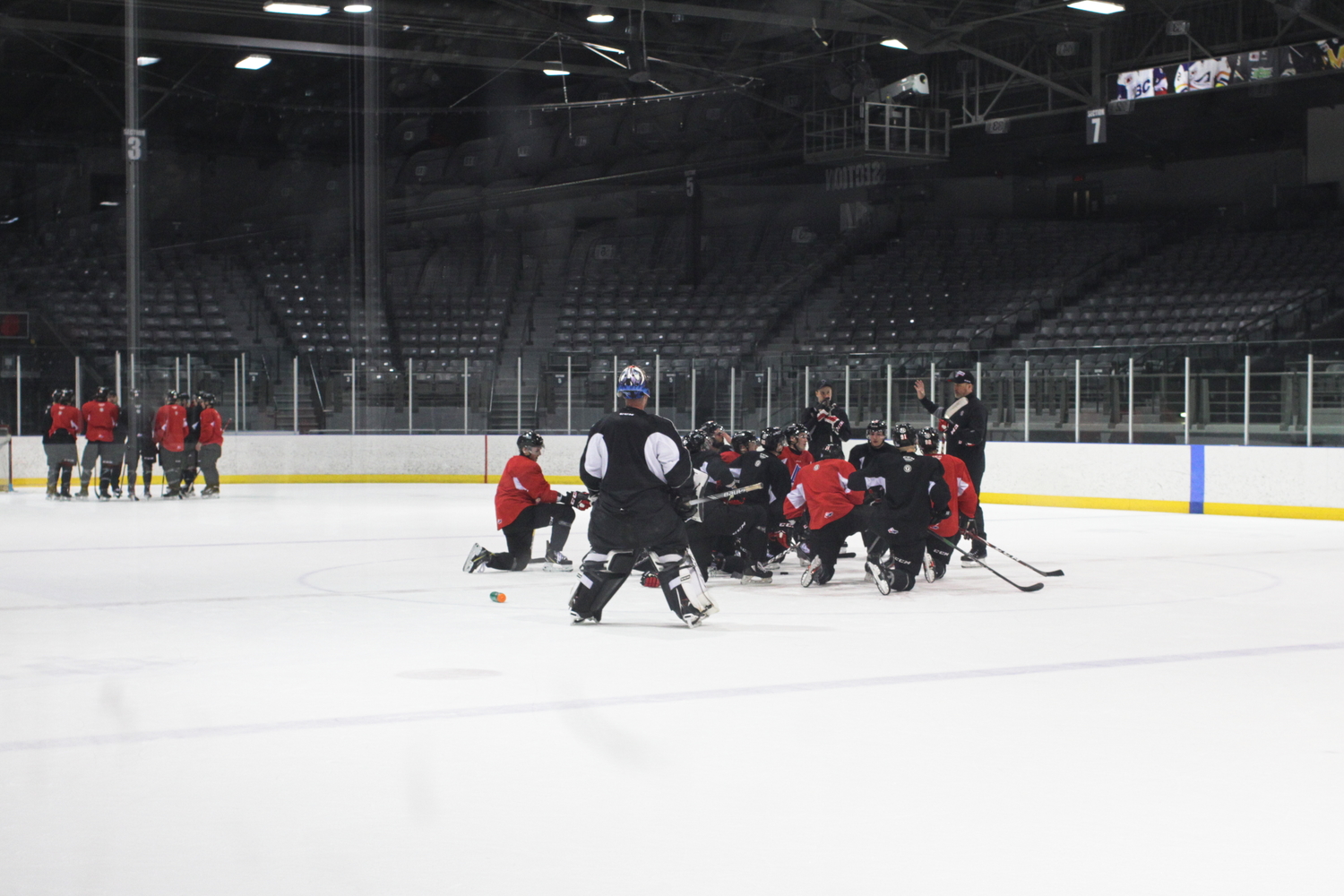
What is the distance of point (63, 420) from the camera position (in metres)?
16.2

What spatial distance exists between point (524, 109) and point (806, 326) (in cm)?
650

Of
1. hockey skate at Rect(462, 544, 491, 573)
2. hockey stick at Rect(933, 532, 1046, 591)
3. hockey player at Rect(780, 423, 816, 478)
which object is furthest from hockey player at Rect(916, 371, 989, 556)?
hockey skate at Rect(462, 544, 491, 573)

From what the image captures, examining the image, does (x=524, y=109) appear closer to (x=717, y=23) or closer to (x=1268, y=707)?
(x=717, y=23)

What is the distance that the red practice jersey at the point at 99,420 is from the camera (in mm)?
15812

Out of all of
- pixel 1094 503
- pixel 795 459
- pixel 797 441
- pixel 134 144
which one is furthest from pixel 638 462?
pixel 134 144

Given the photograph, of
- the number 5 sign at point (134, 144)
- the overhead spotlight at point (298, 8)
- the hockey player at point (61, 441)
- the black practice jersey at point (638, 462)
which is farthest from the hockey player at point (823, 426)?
the overhead spotlight at point (298, 8)

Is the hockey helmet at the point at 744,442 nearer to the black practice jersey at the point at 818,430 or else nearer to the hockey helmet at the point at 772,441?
the hockey helmet at the point at 772,441

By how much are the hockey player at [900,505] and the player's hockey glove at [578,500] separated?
160 centimetres

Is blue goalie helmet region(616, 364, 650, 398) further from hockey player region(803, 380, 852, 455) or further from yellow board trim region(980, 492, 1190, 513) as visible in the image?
yellow board trim region(980, 492, 1190, 513)

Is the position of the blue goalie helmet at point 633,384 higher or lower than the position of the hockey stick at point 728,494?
higher

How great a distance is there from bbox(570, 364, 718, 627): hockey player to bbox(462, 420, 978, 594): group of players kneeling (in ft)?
3.32

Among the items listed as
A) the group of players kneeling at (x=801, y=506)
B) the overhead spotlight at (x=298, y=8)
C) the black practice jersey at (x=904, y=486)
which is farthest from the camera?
the overhead spotlight at (x=298, y=8)

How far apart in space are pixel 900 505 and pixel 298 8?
13706 millimetres

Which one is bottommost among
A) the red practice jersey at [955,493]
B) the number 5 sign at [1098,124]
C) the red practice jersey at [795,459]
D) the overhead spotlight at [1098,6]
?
the red practice jersey at [955,493]
